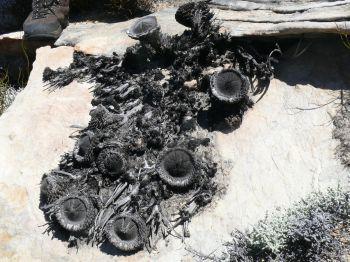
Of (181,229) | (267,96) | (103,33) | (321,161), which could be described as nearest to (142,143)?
(181,229)


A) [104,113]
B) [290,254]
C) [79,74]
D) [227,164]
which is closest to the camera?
[290,254]

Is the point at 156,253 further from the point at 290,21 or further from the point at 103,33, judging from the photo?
the point at 103,33

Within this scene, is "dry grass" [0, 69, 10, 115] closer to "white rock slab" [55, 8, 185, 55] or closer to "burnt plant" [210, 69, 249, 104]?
"white rock slab" [55, 8, 185, 55]

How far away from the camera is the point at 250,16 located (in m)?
5.85

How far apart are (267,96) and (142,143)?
51.4 inches

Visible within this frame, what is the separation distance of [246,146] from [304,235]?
1.12m

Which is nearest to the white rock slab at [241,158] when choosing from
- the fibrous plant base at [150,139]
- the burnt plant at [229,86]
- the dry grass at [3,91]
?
the fibrous plant base at [150,139]

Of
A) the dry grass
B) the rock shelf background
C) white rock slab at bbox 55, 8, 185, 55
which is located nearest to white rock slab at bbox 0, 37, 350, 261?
the rock shelf background

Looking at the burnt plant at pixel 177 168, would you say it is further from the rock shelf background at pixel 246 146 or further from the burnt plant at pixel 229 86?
the burnt plant at pixel 229 86

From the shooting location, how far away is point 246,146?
205 inches

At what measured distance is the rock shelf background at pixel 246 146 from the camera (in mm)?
4816

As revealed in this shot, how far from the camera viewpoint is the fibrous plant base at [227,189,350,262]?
436 cm

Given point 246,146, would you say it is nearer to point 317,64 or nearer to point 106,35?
point 317,64

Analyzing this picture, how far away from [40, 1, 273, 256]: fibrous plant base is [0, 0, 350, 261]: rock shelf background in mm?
151
